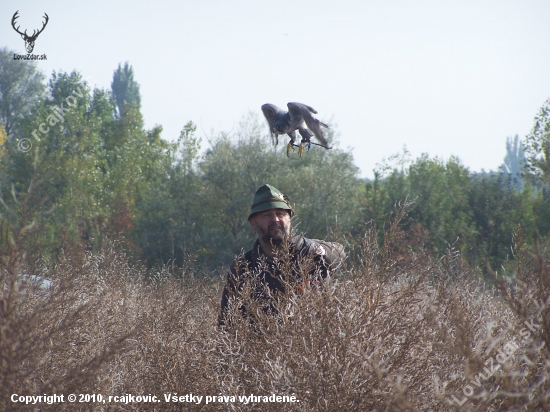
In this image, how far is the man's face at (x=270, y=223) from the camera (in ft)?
14.1

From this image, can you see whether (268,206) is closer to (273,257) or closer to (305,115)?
(305,115)

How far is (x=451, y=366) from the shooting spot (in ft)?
9.12

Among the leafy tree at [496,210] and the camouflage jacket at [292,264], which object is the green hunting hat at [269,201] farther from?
the leafy tree at [496,210]

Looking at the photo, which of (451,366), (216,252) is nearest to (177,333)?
(451,366)

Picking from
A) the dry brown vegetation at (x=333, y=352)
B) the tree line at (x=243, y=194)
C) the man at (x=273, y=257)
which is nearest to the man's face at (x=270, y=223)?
the man at (x=273, y=257)

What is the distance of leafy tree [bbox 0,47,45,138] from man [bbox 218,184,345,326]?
40.1 metres

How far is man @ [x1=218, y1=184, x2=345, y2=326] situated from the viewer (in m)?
3.45

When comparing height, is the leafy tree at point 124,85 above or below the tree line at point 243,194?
above

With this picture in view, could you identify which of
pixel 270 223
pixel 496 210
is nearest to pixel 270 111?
pixel 270 223

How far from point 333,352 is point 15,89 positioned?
43.5 metres

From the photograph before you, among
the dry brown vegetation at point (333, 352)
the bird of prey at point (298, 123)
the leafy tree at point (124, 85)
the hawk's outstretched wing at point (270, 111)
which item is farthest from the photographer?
the leafy tree at point (124, 85)

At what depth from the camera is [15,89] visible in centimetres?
4241

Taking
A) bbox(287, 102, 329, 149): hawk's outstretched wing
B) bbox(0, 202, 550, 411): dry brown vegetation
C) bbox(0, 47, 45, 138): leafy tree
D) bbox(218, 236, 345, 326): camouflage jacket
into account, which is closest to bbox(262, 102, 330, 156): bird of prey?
bbox(287, 102, 329, 149): hawk's outstretched wing

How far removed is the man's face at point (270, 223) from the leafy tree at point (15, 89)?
→ 131ft
